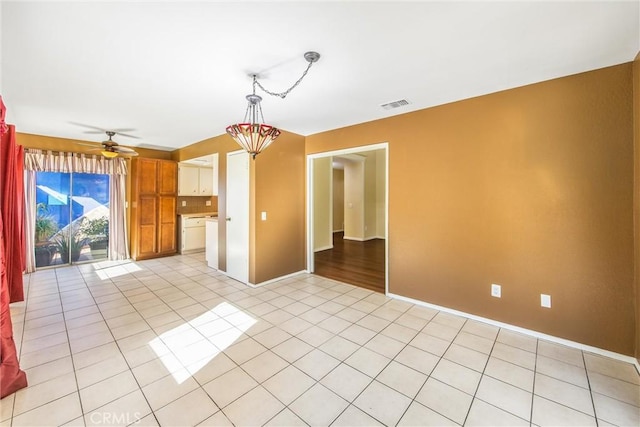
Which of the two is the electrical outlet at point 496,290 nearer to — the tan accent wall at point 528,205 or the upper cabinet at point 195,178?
the tan accent wall at point 528,205

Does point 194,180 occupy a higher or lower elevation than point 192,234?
higher

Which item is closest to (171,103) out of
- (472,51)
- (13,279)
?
(13,279)

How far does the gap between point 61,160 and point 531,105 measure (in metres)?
7.28

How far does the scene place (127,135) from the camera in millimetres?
4758

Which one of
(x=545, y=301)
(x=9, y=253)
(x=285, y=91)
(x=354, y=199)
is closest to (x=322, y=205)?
(x=354, y=199)

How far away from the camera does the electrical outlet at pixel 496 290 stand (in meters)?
2.73

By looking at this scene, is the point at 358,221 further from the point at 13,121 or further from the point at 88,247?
the point at 13,121

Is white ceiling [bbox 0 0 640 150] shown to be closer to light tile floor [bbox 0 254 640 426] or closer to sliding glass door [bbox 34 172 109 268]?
sliding glass door [bbox 34 172 109 268]

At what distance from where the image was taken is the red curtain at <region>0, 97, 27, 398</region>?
5.78 ft

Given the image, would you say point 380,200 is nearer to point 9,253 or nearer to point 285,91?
point 285,91

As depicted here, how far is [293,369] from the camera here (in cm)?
206

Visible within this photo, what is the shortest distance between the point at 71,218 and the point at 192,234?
2.22 m

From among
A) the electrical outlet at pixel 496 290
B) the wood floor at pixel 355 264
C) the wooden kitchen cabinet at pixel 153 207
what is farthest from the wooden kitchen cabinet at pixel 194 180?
the electrical outlet at pixel 496 290

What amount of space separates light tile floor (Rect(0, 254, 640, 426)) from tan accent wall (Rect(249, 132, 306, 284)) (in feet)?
2.96
